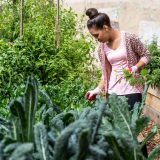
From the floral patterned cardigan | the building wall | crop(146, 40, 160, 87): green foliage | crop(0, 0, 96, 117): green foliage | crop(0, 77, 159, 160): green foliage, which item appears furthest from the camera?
the building wall

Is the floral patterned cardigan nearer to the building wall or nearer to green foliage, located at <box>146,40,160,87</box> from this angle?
green foliage, located at <box>146,40,160,87</box>

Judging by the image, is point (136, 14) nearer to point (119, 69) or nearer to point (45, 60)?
point (45, 60)

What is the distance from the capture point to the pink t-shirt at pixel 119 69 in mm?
4316

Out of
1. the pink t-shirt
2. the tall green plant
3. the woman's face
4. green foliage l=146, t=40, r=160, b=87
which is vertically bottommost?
green foliage l=146, t=40, r=160, b=87

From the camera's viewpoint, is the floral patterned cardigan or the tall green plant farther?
the floral patterned cardigan

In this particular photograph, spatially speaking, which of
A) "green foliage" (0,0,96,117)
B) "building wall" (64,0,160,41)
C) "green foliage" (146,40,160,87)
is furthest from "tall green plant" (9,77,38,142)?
"building wall" (64,0,160,41)

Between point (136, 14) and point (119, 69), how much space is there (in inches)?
147

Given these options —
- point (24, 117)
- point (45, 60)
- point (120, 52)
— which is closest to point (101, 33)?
point (120, 52)

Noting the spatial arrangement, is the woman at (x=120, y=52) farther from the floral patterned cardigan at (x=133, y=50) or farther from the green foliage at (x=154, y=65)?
the green foliage at (x=154, y=65)

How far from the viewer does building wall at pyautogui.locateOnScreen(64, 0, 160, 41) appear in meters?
7.46

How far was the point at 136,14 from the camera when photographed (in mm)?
7957

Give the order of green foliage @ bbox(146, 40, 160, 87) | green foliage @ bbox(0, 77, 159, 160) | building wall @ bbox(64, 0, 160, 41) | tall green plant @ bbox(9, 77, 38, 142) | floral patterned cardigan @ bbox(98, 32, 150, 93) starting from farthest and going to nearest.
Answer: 1. building wall @ bbox(64, 0, 160, 41)
2. green foliage @ bbox(146, 40, 160, 87)
3. floral patterned cardigan @ bbox(98, 32, 150, 93)
4. tall green plant @ bbox(9, 77, 38, 142)
5. green foliage @ bbox(0, 77, 159, 160)

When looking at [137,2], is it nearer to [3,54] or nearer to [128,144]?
[3,54]

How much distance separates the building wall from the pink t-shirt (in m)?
2.97
